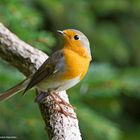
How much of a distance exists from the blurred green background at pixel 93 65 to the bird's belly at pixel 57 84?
0.34 meters

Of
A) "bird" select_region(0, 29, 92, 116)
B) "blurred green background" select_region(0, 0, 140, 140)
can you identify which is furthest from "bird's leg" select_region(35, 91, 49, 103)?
"blurred green background" select_region(0, 0, 140, 140)

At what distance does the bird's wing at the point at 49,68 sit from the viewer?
305cm

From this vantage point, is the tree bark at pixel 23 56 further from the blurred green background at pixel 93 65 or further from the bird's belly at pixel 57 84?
the blurred green background at pixel 93 65

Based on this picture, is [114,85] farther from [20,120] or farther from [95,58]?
[95,58]

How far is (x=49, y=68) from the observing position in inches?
123

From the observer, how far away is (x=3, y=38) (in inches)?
124

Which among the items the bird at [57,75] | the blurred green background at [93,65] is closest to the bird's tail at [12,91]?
the bird at [57,75]

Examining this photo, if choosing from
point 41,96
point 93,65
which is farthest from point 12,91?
point 93,65

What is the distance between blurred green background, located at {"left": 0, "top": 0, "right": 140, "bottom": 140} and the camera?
11.6 feet

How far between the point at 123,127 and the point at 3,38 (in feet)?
7.72

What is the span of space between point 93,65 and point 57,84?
927mm

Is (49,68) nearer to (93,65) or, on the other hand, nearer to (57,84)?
(57,84)

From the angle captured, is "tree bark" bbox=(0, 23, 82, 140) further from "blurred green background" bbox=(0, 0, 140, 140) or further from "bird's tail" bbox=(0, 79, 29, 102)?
"blurred green background" bbox=(0, 0, 140, 140)

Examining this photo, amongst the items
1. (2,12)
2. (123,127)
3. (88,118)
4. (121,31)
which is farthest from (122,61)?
(2,12)
